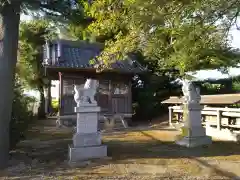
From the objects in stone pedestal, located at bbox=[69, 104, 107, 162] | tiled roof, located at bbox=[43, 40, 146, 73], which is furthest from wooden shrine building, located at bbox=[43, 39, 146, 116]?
stone pedestal, located at bbox=[69, 104, 107, 162]

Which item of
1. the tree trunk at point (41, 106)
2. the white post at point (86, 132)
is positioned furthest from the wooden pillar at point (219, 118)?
the tree trunk at point (41, 106)

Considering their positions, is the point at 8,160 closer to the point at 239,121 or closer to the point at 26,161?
the point at 26,161

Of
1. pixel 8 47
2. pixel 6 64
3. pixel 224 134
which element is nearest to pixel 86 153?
pixel 6 64

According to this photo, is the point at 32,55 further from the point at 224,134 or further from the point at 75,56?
→ the point at 224,134

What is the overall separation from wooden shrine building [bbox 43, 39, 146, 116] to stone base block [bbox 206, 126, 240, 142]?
553 cm

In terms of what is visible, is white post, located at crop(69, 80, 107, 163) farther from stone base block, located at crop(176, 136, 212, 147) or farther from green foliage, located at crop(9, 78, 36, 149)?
stone base block, located at crop(176, 136, 212, 147)

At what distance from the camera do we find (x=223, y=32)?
640cm

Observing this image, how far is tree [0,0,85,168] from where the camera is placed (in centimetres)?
634

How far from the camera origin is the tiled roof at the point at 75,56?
13781mm

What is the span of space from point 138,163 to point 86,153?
140cm

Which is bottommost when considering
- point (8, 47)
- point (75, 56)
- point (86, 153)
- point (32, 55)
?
point (86, 153)

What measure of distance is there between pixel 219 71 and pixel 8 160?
1325 centimetres

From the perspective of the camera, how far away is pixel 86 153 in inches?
271

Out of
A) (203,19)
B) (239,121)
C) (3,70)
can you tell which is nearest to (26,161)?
(3,70)
